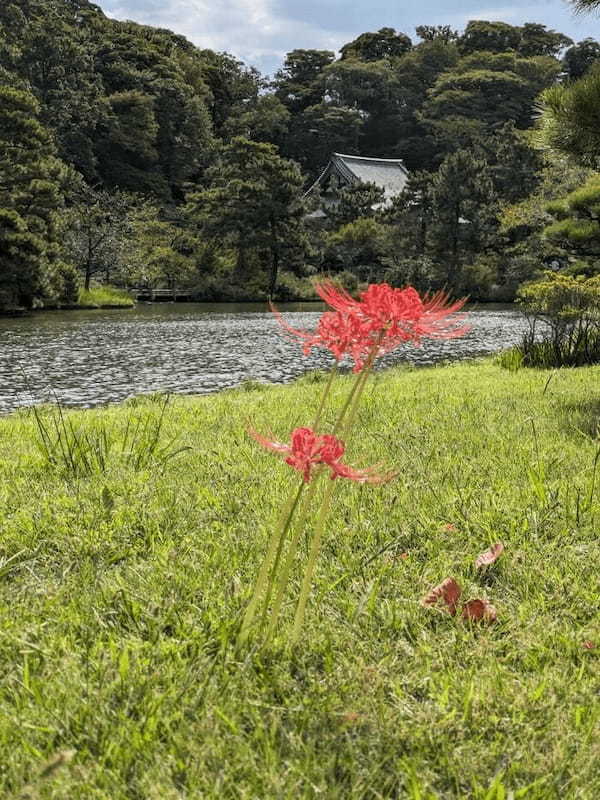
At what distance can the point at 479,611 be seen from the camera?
163 centimetres

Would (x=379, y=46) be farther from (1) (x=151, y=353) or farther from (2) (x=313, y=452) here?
(2) (x=313, y=452)

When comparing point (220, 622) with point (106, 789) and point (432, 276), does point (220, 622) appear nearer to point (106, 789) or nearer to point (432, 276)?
Result: point (106, 789)

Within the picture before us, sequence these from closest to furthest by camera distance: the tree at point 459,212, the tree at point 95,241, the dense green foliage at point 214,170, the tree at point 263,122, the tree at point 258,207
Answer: the dense green foliage at point 214,170
the tree at point 95,241
the tree at point 459,212
the tree at point 258,207
the tree at point 263,122

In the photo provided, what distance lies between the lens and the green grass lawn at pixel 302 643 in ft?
3.68

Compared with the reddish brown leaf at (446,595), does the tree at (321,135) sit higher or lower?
higher

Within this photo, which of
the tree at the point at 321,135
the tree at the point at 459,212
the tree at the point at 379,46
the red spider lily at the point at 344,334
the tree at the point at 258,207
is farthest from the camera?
the tree at the point at 379,46

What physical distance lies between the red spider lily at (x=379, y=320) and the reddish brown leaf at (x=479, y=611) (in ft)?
2.40

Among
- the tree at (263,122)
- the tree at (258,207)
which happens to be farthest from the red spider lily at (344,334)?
the tree at (263,122)

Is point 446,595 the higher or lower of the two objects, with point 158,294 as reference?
lower

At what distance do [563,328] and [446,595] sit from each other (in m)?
7.38

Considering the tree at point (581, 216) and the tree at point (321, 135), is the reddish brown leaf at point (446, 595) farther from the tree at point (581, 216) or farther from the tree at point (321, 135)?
the tree at point (321, 135)

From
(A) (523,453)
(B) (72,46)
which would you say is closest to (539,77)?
(B) (72,46)

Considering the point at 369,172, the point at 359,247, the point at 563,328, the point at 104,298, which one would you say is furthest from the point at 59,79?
the point at 563,328

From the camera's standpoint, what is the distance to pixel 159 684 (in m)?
1.33
